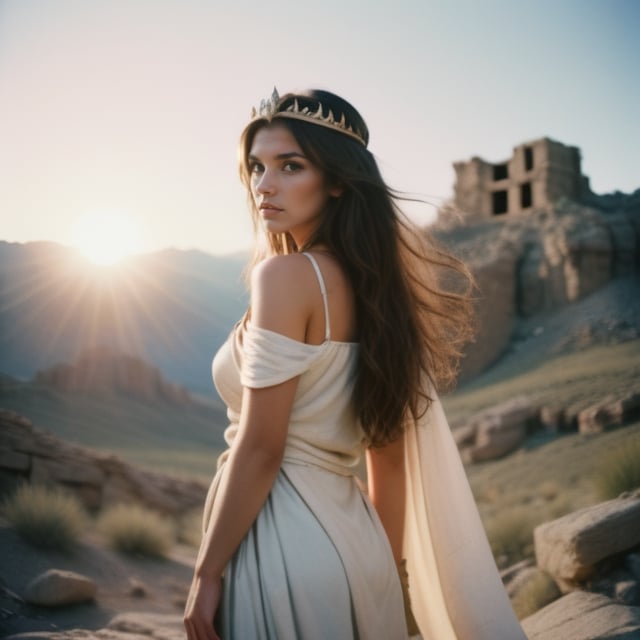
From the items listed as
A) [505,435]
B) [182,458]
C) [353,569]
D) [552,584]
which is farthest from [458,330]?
[182,458]

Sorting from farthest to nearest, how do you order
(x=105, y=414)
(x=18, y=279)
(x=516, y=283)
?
(x=105, y=414), (x=516, y=283), (x=18, y=279)

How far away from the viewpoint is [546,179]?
32062mm

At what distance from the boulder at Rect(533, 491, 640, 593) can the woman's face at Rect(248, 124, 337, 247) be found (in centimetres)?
251

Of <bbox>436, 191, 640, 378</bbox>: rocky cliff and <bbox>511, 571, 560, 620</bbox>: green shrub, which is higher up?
<bbox>436, 191, 640, 378</bbox>: rocky cliff

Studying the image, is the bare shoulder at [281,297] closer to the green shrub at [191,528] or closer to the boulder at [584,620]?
the boulder at [584,620]

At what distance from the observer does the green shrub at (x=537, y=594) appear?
3.80m

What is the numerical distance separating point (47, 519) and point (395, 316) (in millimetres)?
4758

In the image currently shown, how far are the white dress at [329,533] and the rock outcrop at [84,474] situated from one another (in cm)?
624

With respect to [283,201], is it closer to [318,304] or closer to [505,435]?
[318,304]

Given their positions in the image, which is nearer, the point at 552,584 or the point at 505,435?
the point at 552,584

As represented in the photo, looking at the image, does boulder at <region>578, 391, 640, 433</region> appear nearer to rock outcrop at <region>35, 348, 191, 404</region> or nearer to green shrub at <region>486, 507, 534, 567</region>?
green shrub at <region>486, 507, 534, 567</region>

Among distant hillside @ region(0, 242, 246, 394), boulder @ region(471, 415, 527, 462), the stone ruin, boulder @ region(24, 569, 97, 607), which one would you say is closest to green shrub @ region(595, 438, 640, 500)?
boulder @ region(24, 569, 97, 607)

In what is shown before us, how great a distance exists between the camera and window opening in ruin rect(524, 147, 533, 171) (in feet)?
110

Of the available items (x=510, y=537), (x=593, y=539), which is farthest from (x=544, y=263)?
(x=593, y=539)
